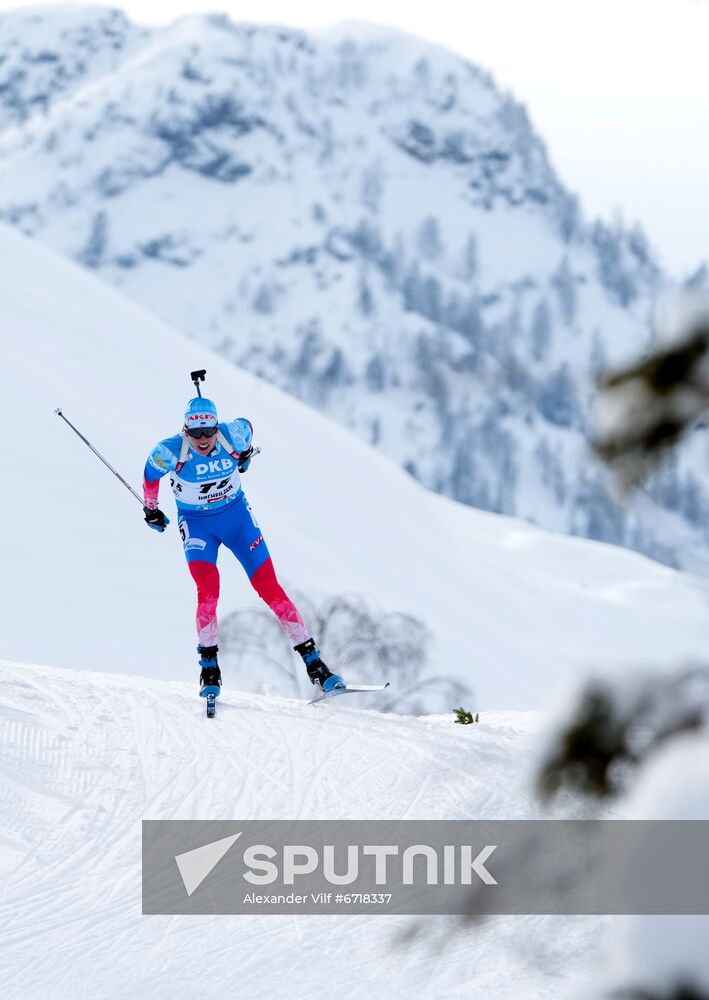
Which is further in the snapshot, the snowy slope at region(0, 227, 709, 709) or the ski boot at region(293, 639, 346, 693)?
the snowy slope at region(0, 227, 709, 709)

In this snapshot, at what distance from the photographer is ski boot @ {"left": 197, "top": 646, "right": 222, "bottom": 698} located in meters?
8.16

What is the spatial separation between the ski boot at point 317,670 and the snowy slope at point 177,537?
24.0 feet

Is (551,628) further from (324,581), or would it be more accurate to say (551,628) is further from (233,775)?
(233,775)

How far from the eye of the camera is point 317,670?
8758 millimetres

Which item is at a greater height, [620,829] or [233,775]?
[233,775]

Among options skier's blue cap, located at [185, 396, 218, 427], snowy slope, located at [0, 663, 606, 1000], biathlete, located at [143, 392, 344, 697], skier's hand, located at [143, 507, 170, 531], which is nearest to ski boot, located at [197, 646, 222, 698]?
biathlete, located at [143, 392, 344, 697]

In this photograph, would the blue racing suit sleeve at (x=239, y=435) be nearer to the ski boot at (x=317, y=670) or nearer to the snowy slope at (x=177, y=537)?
the ski boot at (x=317, y=670)

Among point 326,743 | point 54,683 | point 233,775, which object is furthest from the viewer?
point 54,683

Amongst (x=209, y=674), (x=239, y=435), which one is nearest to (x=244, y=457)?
(x=239, y=435)

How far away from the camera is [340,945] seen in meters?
4.75

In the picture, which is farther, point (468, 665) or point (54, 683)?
point (468, 665)

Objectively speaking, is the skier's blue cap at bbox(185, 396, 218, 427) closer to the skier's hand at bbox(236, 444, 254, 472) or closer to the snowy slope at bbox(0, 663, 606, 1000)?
the skier's hand at bbox(236, 444, 254, 472)

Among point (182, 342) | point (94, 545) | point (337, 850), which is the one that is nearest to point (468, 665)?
point (94, 545)

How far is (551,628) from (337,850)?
3740 cm
